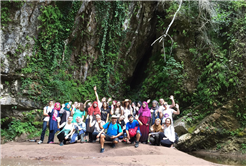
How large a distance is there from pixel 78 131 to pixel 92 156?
Result: 1.62 metres

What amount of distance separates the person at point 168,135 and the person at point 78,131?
3.10 meters

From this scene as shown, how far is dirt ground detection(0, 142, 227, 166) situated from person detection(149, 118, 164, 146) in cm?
57

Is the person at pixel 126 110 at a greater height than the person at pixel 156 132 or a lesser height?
greater

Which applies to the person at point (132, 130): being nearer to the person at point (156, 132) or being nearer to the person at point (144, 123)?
the person at point (144, 123)

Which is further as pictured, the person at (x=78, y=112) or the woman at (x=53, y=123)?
the person at (x=78, y=112)

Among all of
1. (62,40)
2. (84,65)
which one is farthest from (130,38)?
(62,40)

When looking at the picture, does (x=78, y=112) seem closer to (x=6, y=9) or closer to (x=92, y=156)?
A: (x=92, y=156)

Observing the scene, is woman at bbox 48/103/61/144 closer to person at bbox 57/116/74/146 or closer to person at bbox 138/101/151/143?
person at bbox 57/116/74/146

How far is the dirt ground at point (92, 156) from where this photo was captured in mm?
5148

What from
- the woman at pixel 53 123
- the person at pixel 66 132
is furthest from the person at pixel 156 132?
the woman at pixel 53 123

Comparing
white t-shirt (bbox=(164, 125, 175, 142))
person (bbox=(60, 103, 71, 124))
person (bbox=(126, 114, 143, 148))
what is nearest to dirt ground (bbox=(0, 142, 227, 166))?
person (bbox=(126, 114, 143, 148))

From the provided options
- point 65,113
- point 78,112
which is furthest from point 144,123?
point 65,113

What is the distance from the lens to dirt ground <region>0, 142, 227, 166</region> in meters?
5.15

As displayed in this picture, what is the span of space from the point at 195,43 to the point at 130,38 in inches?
182
